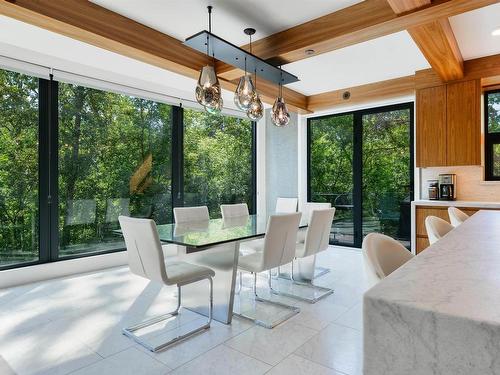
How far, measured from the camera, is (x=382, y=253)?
55.9 inches

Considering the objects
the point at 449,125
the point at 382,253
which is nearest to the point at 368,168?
the point at 449,125

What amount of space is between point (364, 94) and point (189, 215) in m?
3.47

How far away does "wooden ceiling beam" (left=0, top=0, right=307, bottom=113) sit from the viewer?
2.63m

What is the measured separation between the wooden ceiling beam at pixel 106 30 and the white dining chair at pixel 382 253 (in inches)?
114

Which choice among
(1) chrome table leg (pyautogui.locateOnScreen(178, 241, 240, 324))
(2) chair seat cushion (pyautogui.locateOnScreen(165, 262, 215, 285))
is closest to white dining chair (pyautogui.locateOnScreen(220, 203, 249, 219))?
(1) chrome table leg (pyautogui.locateOnScreen(178, 241, 240, 324))

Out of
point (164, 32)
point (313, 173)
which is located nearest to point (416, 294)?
point (164, 32)

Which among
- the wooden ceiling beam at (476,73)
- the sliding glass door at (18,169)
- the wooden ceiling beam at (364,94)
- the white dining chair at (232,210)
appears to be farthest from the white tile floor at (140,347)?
the wooden ceiling beam at (364,94)

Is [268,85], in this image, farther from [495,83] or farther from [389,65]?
[495,83]

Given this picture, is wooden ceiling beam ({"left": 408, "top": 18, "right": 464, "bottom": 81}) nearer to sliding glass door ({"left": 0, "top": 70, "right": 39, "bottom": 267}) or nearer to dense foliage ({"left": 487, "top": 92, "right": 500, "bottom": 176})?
dense foliage ({"left": 487, "top": 92, "right": 500, "bottom": 176})

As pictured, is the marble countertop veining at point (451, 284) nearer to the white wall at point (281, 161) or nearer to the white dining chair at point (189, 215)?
the white dining chair at point (189, 215)

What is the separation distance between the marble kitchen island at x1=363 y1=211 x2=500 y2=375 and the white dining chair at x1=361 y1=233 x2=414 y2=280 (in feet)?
1.84

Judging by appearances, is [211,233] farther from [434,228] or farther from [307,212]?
[307,212]

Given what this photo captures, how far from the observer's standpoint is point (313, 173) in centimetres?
643

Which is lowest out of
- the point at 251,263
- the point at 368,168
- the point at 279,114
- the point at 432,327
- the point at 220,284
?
the point at 220,284
